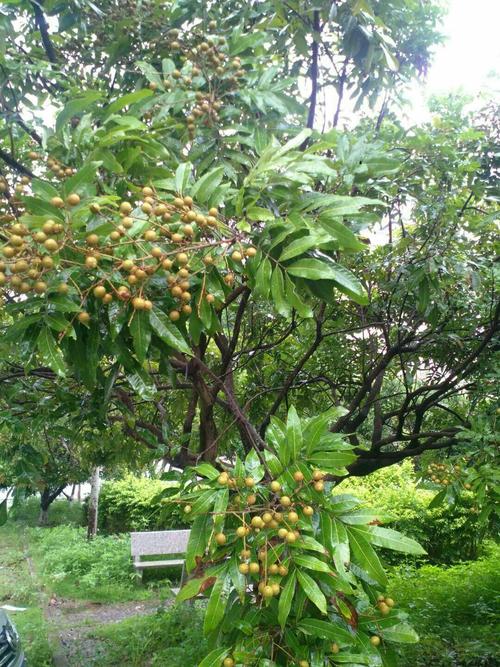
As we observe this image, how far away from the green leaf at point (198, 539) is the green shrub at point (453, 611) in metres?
3.17

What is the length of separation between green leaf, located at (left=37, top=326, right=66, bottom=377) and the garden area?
0.02 metres

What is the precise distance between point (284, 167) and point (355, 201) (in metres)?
0.22

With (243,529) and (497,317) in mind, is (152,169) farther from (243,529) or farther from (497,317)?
(497,317)

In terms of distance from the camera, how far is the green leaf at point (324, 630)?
142 centimetres

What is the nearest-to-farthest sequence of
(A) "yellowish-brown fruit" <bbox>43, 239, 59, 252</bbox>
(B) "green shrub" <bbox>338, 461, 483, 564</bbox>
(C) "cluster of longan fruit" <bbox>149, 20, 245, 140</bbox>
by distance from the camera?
(A) "yellowish-brown fruit" <bbox>43, 239, 59, 252</bbox> → (C) "cluster of longan fruit" <bbox>149, 20, 245, 140</bbox> → (B) "green shrub" <bbox>338, 461, 483, 564</bbox>

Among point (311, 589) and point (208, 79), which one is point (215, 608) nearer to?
point (311, 589)

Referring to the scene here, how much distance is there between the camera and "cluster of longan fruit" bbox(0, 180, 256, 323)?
3.91 ft

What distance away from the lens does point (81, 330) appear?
150 centimetres

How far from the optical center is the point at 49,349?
1.30 metres

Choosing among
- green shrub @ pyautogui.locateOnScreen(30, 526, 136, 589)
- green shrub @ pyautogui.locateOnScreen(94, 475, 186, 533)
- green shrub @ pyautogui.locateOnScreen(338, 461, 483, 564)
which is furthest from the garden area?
green shrub @ pyautogui.locateOnScreen(94, 475, 186, 533)

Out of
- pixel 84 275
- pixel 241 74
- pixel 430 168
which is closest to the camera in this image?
pixel 84 275

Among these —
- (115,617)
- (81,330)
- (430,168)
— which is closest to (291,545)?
(81,330)

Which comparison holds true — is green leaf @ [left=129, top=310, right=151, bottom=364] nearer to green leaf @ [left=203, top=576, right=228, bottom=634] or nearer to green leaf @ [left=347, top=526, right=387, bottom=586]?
green leaf @ [left=203, top=576, right=228, bottom=634]

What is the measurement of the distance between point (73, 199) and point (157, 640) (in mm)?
4793
